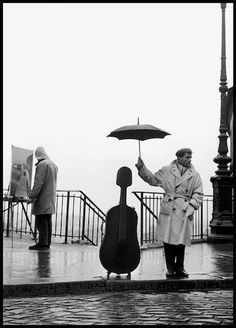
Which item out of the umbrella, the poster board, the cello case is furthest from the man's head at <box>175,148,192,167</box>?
the poster board

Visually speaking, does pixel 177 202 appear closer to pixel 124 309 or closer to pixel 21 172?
pixel 124 309

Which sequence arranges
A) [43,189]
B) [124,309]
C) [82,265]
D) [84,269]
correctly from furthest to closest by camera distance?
[43,189] < [82,265] < [84,269] < [124,309]

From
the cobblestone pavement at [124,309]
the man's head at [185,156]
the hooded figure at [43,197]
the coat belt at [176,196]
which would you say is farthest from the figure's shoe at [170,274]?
the hooded figure at [43,197]

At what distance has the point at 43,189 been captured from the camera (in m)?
11.2

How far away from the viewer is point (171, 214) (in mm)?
7453

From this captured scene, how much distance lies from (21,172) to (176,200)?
5.06 meters

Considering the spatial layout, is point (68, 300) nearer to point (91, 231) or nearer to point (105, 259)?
point (105, 259)

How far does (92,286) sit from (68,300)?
81cm

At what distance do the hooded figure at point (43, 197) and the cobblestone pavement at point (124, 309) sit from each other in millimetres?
4627

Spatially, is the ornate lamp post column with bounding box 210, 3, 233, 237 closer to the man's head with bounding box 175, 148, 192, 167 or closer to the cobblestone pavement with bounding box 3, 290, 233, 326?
the man's head with bounding box 175, 148, 192, 167

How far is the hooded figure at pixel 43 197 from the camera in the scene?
1105cm

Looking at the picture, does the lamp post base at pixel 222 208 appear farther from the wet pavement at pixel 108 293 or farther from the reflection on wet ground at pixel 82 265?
the wet pavement at pixel 108 293

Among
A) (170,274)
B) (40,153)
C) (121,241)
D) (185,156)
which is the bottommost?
(170,274)

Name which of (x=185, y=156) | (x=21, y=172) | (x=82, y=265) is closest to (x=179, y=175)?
(x=185, y=156)
